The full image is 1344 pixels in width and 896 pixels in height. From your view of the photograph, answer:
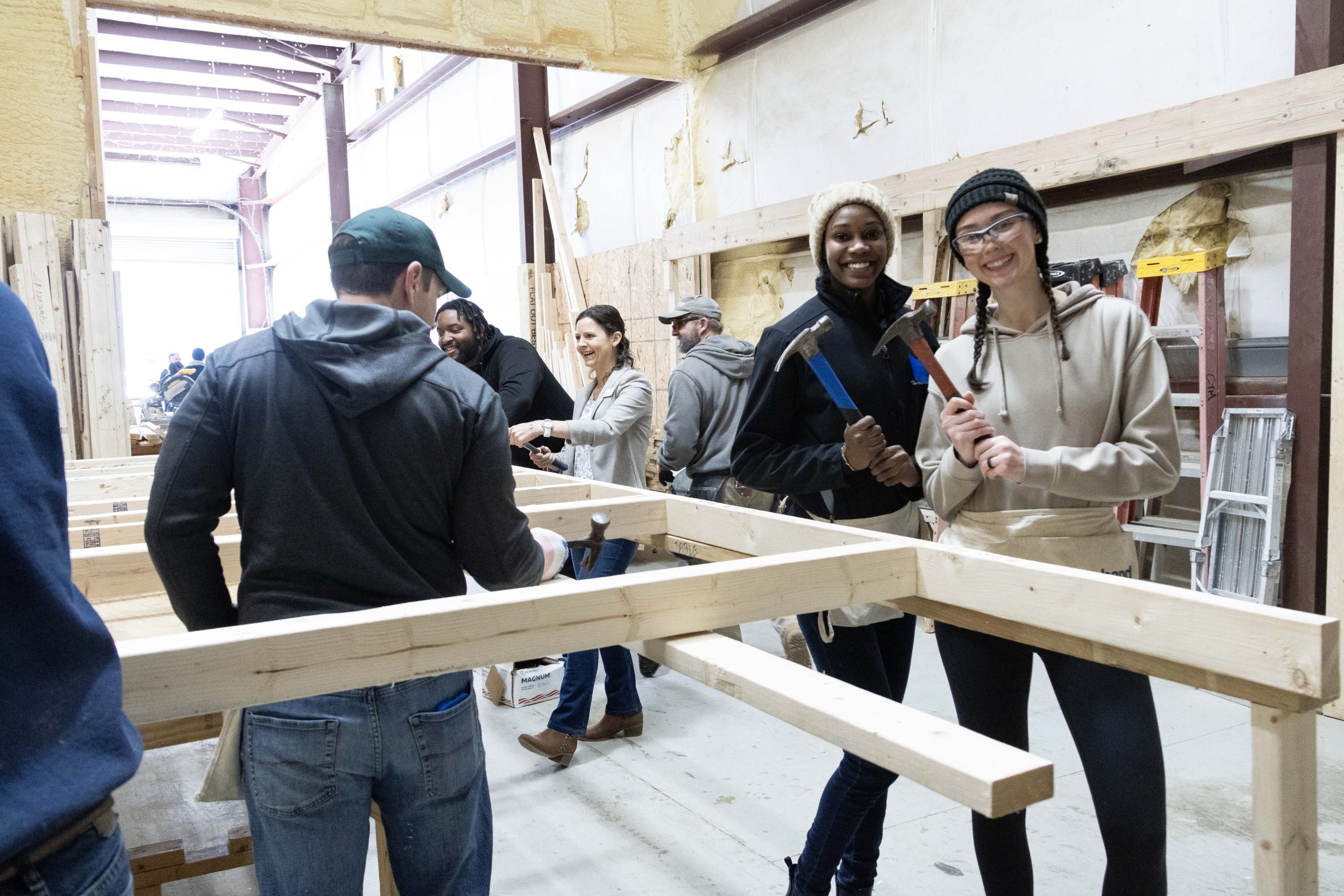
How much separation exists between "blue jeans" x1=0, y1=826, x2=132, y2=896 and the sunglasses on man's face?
4.95ft

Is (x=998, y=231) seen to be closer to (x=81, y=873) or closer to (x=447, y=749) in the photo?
(x=447, y=749)

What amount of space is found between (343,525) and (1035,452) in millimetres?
1119

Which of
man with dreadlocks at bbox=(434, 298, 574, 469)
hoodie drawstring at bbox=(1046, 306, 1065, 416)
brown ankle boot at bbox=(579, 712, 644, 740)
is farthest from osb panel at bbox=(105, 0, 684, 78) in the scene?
hoodie drawstring at bbox=(1046, 306, 1065, 416)

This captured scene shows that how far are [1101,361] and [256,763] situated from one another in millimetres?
1522

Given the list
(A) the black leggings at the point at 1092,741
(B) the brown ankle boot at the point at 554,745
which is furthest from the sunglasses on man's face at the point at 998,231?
(B) the brown ankle boot at the point at 554,745

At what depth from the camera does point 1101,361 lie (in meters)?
1.59

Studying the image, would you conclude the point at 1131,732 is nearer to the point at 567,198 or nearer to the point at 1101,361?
the point at 1101,361

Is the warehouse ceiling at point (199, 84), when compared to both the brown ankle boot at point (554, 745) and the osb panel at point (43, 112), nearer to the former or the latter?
the osb panel at point (43, 112)

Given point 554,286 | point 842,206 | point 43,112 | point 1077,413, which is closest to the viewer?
A: point 1077,413

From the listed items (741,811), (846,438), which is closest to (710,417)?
(741,811)

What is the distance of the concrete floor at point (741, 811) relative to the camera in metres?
2.37

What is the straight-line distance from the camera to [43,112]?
15.5 ft

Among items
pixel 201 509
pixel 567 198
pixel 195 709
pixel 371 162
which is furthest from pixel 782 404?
pixel 371 162

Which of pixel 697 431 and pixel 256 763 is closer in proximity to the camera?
pixel 256 763
